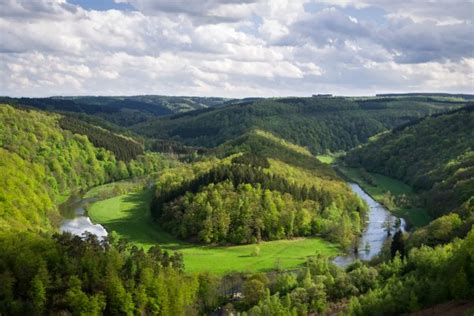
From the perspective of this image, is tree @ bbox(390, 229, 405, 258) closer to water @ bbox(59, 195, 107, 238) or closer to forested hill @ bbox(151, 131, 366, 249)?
forested hill @ bbox(151, 131, 366, 249)

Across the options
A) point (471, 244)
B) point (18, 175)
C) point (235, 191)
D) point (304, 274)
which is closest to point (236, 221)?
point (235, 191)

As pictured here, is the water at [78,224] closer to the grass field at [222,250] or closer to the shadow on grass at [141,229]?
the grass field at [222,250]

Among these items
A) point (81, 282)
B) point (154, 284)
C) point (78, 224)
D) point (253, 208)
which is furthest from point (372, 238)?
point (81, 282)

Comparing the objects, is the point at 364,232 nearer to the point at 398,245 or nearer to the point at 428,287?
the point at 398,245

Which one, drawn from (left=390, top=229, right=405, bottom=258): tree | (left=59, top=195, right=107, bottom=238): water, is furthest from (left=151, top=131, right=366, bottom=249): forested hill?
(left=390, top=229, right=405, bottom=258): tree

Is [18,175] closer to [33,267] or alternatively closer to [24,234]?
[24,234]
